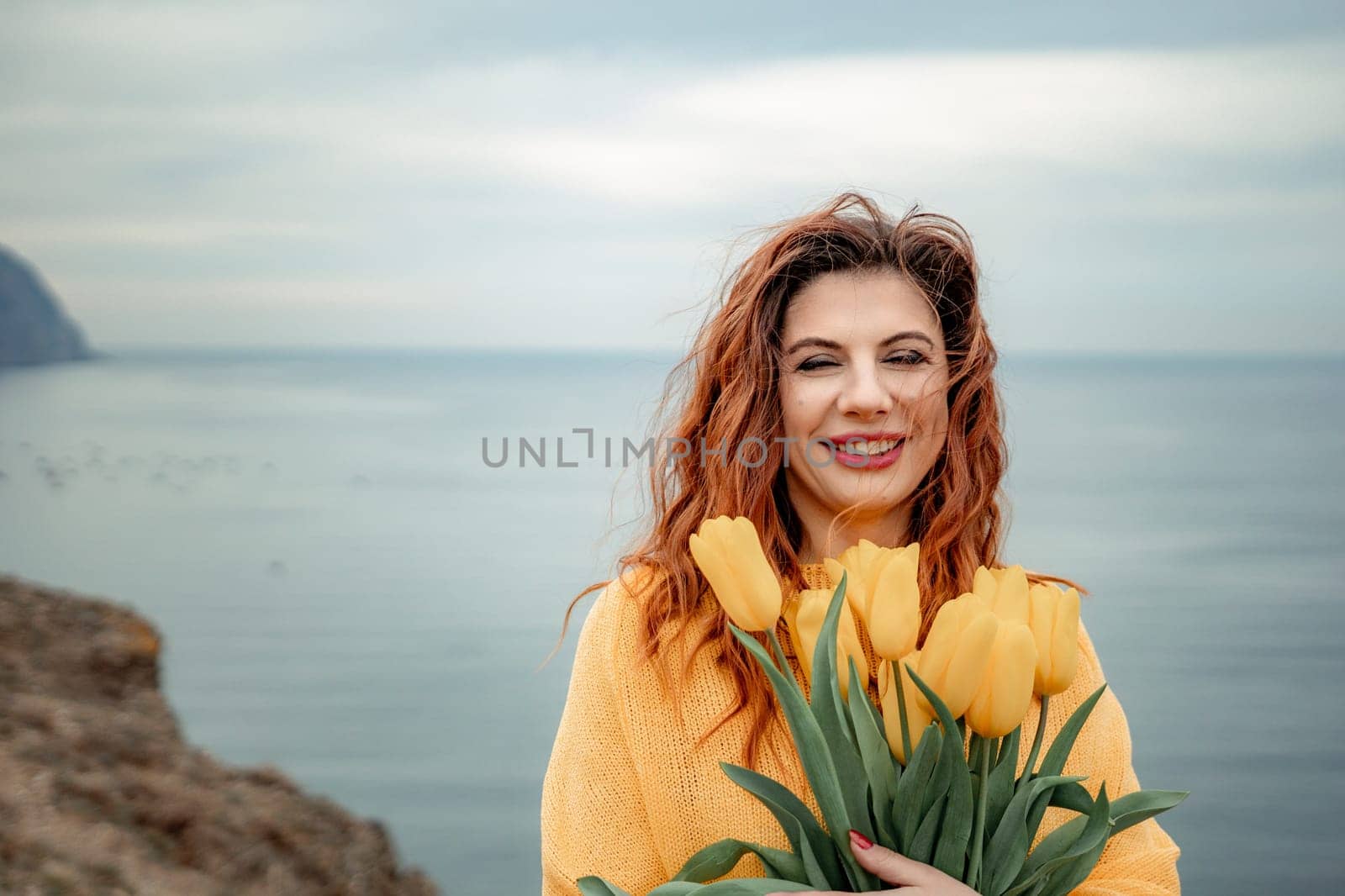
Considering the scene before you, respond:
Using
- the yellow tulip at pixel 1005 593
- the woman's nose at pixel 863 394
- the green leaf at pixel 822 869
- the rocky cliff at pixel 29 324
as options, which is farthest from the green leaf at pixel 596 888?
the rocky cliff at pixel 29 324

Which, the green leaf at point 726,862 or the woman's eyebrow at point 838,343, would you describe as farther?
the woman's eyebrow at point 838,343

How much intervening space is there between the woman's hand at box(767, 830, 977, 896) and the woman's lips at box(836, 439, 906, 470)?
0.44m

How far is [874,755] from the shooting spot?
0.88 meters

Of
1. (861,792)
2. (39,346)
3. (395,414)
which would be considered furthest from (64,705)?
(861,792)

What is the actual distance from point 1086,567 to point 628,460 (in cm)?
537

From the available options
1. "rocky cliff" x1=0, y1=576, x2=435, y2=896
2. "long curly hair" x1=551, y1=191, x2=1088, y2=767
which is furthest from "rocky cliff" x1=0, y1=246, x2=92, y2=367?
"long curly hair" x1=551, y1=191, x2=1088, y2=767

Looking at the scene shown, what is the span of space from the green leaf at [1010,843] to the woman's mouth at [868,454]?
16.1 inches

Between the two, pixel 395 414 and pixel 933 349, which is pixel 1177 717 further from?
pixel 933 349

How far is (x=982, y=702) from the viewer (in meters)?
0.82

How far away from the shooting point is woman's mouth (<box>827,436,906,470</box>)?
3.98 feet

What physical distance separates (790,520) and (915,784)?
52 centimetres

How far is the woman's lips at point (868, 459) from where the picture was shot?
1213 mm

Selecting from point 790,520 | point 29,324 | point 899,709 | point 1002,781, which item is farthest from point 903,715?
point 29,324

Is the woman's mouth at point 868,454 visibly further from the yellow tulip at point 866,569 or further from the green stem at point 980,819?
the green stem at point 980,819
